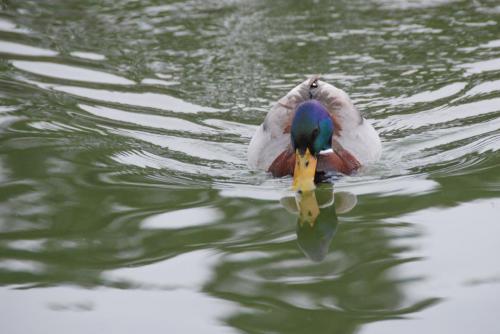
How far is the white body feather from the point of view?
8.51 m

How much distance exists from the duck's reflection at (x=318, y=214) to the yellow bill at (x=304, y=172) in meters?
0.07

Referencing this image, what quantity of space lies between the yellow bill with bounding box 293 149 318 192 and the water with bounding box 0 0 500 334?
145mm

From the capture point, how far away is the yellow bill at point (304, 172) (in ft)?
25.1

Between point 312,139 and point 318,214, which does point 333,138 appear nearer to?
point 312,139

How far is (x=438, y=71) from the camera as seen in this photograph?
34.8ft

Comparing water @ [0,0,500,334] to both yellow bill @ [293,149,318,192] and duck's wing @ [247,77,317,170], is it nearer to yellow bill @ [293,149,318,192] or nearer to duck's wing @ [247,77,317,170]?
yellow bill @ [293,149,318,192]

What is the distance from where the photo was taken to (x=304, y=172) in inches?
303

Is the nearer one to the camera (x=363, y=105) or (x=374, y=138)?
(x=374, y=138)

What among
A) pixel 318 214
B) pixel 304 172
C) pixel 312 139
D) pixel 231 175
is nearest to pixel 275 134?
pixel 231 175

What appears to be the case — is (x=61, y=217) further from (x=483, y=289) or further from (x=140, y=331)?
(x=483, y=289)

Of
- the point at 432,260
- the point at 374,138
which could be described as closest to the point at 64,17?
the point at 374,138

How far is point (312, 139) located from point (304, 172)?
314mm

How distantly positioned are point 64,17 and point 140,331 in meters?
8.27

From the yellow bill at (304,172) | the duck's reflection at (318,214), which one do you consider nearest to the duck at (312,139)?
the yellow bill at (304,172)
